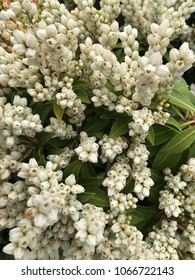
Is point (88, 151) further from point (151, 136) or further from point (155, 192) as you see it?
point (155, 192)

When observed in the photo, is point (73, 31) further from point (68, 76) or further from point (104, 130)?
point (104, 130)

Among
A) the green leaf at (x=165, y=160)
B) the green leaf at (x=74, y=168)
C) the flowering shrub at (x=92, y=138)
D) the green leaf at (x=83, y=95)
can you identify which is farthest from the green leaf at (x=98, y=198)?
the green leaf at (x=83, y=95)

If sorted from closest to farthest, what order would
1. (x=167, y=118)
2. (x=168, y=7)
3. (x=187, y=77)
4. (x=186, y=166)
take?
(x=167, y=118), (x=186, y=166), (x=168, y=7), (x=187, y=77)

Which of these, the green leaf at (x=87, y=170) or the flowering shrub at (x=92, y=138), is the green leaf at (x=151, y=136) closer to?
the flowering shrub at (x=92, y=138)

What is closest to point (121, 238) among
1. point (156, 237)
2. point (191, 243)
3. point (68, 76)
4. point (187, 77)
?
point (156, 237)

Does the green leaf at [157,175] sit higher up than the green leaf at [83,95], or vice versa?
the green leaf at [83,95]

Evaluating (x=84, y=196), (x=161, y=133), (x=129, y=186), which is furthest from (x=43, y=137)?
(x=161, y=133)
